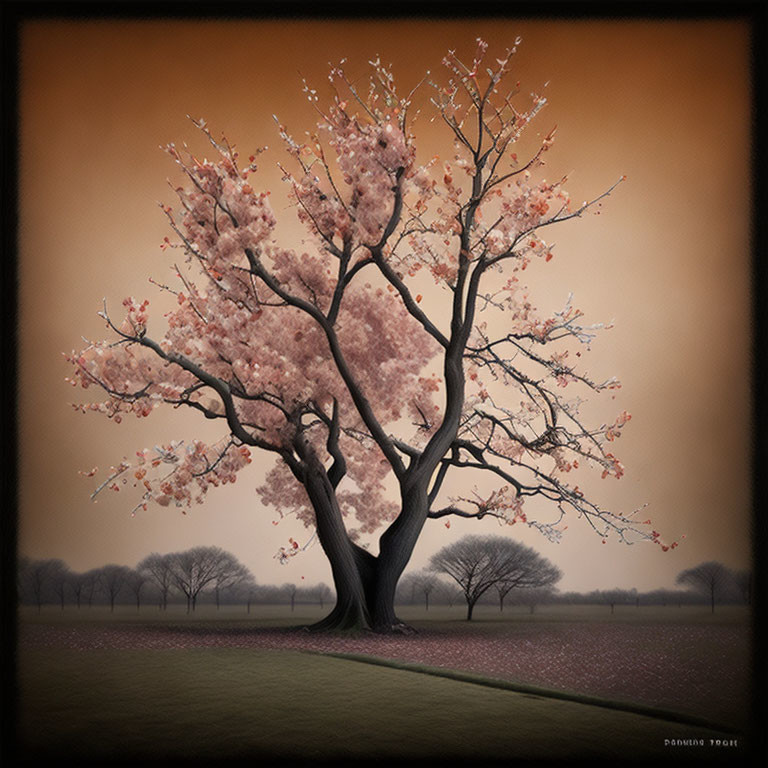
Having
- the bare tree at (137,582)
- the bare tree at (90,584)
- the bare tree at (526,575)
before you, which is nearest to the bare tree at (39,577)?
the bare tree at (90,584)

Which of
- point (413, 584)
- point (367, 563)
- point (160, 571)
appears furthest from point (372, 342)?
point (160, 571)

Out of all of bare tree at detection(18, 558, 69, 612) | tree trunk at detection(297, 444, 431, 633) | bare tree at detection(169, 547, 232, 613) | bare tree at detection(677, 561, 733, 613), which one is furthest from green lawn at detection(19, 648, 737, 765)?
tree trunk at detection(297, 444, 431, 633)

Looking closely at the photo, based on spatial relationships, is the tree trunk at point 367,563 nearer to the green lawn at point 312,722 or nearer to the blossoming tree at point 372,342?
the blossoming tree at point 372,342

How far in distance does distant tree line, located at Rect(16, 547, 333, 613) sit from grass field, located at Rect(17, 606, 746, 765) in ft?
0.32

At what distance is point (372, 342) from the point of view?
199 inches

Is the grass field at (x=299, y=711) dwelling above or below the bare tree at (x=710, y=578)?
below

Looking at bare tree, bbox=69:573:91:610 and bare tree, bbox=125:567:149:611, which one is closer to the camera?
bare tree, bbox=69:573:91:610

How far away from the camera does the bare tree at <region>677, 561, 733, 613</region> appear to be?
402cm

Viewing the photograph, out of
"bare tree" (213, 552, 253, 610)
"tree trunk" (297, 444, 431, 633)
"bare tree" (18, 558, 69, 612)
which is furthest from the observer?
"tree trunk" (297, 444, 431, 633)

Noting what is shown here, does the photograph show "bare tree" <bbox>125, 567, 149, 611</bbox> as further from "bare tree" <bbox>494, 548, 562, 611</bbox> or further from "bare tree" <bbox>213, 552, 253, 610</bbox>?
"bare tree" <bbox>494, 548, 562, 611</bbox>

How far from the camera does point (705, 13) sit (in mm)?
4051

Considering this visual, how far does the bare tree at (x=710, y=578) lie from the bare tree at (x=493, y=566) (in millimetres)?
665

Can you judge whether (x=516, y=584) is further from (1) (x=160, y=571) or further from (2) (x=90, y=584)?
(2) (x=90, y=584)

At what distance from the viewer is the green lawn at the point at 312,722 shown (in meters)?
3.31
